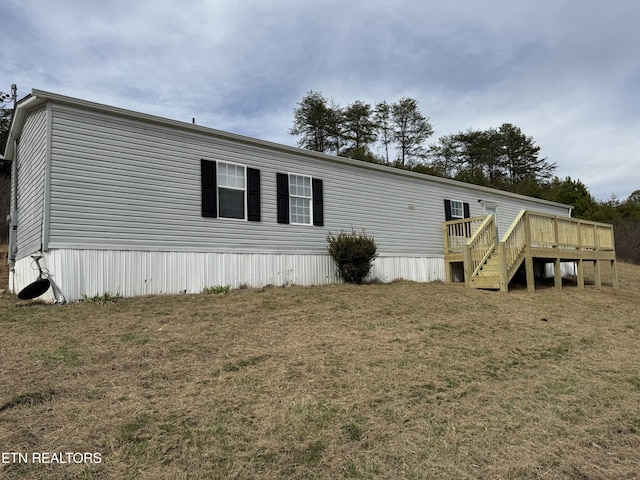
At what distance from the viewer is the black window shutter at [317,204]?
10875mm

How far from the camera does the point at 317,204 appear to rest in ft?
35.8

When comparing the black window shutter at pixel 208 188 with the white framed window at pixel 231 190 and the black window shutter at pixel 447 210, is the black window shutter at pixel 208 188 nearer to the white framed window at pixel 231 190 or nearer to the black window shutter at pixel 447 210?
the white framed window at pixel 231 190

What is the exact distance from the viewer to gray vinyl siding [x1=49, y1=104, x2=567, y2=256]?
7730mm

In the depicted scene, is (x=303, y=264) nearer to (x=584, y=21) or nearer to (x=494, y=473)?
(x=494, y=473)

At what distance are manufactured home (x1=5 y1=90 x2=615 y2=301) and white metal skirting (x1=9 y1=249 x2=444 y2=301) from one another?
21mm

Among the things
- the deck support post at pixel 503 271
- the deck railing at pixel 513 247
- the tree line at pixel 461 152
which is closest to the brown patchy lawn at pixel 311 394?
the deck support post at pixel 503 271

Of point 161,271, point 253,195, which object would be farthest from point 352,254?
point 161,271

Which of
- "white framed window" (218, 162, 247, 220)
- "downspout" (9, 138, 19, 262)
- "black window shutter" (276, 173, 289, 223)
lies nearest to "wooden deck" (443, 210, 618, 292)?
"black window shutter" (276, 173, 289, 223)

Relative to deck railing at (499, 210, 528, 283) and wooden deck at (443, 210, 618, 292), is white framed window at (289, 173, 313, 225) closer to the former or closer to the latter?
wooden deck at (443, 210, 618, 292)

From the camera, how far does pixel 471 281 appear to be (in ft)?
37.2

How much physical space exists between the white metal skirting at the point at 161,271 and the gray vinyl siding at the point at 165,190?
18 cm

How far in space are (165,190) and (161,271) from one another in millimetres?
1625

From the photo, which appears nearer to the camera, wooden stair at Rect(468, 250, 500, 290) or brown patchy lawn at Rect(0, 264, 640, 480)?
brown patchy lawn at Rect(0, 264, 640, 480)

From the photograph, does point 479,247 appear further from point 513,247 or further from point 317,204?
point 317,204
